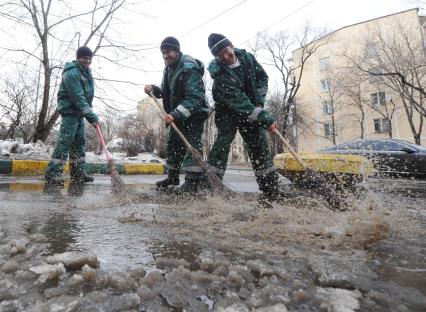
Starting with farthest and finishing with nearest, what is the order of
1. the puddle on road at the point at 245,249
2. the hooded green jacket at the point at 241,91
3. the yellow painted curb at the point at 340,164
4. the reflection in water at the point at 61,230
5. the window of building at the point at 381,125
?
the window of building at the point at 381,125
the yellow painted curb at the point at 340,164
the hooded green jacket at the point at 241,91
the reflection in water at the point at 61,230
the puddle on road at the point at 245,249

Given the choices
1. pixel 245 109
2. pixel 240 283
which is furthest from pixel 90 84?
pixel 240 283

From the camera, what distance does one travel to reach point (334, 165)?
13.4 ft

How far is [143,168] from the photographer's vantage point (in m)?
8.03

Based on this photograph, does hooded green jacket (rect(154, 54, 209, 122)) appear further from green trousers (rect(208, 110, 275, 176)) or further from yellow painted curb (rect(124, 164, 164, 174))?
yellow painted curb (rect(124, 164, 164, 174))

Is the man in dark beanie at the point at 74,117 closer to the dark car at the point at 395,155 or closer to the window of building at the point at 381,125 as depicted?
the dark car at the point at 395,155

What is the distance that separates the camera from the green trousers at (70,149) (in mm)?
4457

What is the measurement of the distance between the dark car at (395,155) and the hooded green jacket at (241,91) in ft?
16.9

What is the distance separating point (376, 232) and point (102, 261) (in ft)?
4.35

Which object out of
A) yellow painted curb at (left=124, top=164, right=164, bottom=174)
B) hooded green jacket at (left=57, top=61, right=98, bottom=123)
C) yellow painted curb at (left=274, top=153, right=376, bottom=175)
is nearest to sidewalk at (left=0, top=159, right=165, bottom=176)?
yellow painted curb at (left=124, top=164, right=164, bottom=174)

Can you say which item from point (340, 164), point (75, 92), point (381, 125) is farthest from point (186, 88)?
point (381, 125)

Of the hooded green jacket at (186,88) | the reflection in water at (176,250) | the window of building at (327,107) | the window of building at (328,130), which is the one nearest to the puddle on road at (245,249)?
the reflection in water at (176,250)

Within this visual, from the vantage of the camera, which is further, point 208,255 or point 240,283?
point 208,255

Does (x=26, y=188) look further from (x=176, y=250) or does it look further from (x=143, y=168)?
(x=143, y=168)

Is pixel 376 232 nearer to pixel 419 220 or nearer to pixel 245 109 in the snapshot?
pixel 419 220
